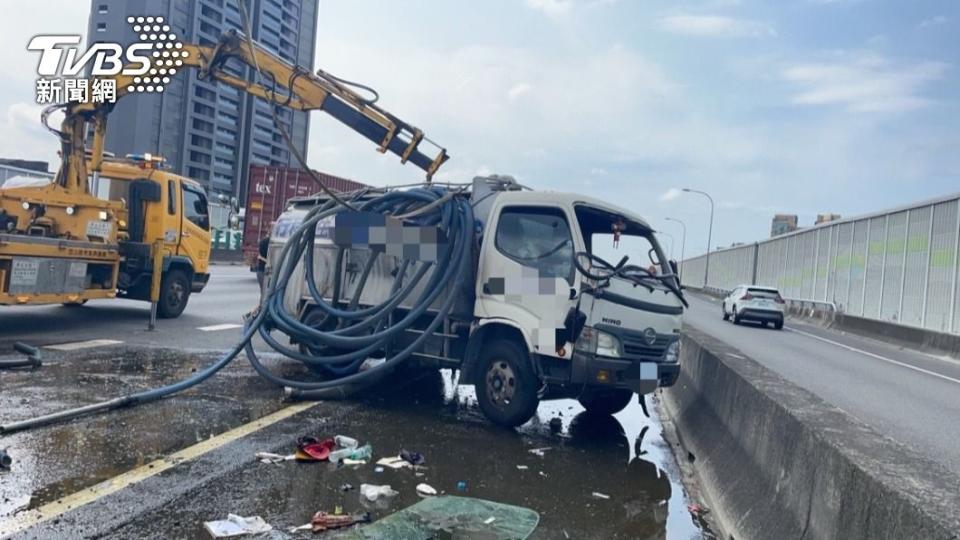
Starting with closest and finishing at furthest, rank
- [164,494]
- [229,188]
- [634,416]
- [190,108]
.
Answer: [164,494] < [634,416] < [190,108] < [229,188]

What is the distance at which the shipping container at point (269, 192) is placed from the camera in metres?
26.6

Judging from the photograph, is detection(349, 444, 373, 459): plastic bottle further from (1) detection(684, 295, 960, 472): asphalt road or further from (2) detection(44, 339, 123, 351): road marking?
(2) detection(44, 339, 123, 351): road marking

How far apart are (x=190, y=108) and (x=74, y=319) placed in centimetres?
6503

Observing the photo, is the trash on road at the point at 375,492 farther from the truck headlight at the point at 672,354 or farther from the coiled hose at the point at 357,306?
the truck headlight at the point at 672,354

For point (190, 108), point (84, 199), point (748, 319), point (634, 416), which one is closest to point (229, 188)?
point (190, 108)

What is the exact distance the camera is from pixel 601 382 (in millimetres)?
6762

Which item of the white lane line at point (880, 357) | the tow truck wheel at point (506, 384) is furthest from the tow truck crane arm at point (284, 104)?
the white lane line at point (880, 357)

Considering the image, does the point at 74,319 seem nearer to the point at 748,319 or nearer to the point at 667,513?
the point at 667,513

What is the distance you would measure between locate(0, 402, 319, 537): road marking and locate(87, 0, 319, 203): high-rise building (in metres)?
58.4

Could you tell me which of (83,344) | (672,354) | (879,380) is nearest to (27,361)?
(83,344)

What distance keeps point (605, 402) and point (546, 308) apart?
2.17m

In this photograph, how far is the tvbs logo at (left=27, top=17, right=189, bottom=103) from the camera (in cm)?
1245

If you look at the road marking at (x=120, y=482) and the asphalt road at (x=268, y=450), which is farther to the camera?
the asphalt road at (x=268, y=450)

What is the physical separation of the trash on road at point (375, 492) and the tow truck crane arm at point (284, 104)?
8.16 m
